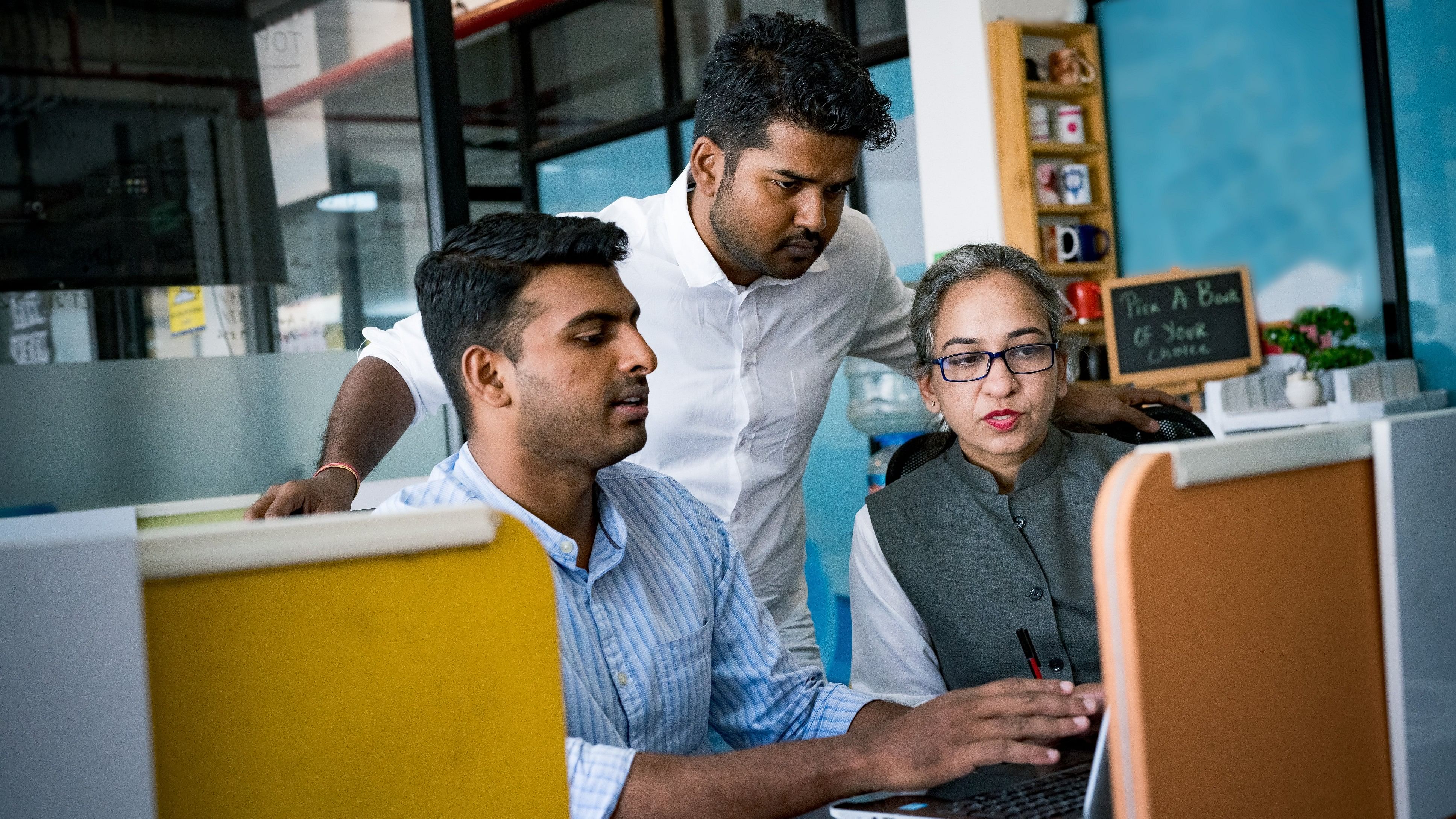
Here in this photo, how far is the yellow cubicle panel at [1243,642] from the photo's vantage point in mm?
768

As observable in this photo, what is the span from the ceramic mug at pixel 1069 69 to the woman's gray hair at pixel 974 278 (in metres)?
3.05

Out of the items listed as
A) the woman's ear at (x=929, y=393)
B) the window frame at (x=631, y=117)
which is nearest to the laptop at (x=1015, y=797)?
the woman's ear at (x=929, y=393)

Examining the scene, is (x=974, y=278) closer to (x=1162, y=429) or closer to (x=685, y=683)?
(x=1162, y=429)

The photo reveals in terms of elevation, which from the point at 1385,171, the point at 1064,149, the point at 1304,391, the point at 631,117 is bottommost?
the point at 1304,391

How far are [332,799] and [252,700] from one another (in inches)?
2.9

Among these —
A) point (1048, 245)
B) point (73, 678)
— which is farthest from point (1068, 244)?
point (73, 678)

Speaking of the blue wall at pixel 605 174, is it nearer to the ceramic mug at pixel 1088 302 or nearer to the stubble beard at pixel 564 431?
the ceramic mug at pixel 1088 302

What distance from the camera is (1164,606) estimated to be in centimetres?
79

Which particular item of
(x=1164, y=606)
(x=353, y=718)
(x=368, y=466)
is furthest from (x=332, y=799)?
(x=368, y=466)

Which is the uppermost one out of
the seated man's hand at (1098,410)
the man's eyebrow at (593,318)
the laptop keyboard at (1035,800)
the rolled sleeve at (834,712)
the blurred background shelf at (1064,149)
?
the blurred background shelf at (1064,149)

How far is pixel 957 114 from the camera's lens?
445 cm

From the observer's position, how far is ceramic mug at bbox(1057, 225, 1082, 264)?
14.3 ft

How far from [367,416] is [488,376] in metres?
0.36

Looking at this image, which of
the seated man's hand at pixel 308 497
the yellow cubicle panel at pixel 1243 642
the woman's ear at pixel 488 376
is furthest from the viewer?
the woman's ear at pixel 488 376
